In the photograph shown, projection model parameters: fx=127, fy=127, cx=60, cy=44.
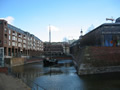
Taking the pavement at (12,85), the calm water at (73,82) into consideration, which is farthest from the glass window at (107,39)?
the pavement at (12,85)

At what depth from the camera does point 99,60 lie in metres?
27.0

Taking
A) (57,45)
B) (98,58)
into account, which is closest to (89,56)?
(98,58)

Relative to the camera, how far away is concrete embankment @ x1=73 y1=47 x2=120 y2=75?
84.8 ft

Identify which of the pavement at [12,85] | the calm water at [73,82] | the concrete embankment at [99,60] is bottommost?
the calm water at [73,82]

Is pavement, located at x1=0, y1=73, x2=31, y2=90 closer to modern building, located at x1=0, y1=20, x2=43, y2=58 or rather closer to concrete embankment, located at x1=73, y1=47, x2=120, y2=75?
concrete embankment, located at x1=73, y1=47, x2=120, y2=75

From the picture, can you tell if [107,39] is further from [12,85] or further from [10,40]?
[10,40]

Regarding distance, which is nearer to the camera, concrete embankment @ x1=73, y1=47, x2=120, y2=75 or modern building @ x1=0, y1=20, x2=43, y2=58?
concrete embankment @ x1=73, y1=47, x2=120, y2=75

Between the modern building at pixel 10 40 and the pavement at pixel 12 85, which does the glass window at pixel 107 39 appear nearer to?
the pavement at pixel 12 85

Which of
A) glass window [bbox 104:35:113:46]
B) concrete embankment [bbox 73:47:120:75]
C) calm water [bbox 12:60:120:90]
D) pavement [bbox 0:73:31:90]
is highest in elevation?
glass window [bbox 104:35:113:46]

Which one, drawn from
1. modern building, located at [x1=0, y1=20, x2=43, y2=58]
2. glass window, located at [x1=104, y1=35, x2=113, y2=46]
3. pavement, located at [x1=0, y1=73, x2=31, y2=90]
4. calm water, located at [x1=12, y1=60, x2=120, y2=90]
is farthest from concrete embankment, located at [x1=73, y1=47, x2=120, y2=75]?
modern building, located at [x1=0, y1=20, x2=43, y2=58]

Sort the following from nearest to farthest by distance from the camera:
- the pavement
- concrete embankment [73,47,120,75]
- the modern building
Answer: the pavement < concrete embankment [73,47,120,75] < the modern building

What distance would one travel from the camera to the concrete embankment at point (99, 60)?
84.8ft

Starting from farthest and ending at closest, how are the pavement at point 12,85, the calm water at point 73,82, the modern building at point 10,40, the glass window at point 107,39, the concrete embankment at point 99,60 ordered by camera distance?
the modern building at point 10,40 < the glass window at point 107,39 < the concrete embankment at point 99,60 < the calm water at point 73,82 < the pavement at point 12,85

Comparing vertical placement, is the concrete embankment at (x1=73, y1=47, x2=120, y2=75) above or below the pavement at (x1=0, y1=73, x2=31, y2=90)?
above
